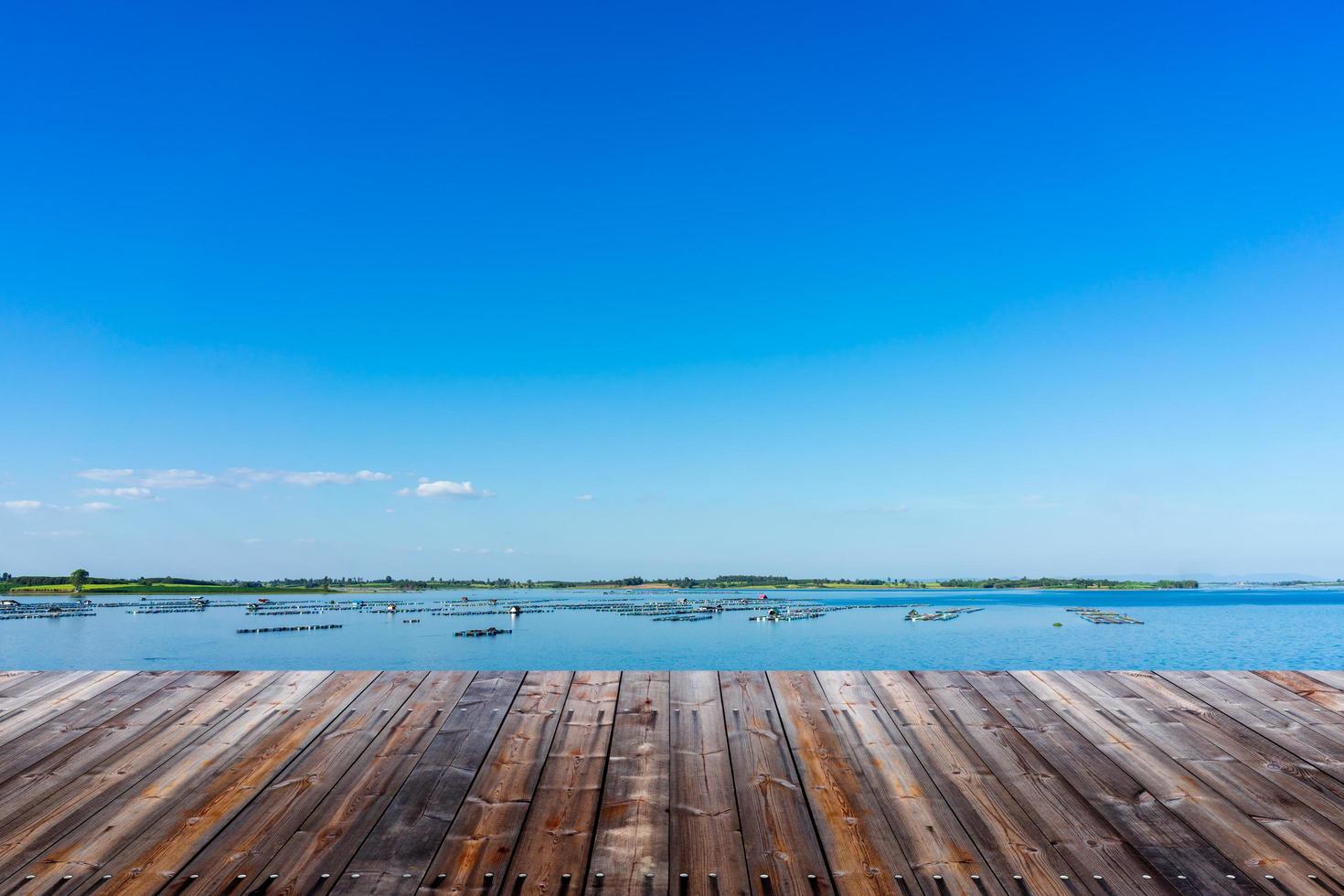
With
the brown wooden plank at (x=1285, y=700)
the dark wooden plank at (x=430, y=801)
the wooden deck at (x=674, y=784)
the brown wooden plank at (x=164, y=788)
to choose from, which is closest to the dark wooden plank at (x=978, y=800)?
the wooden deck at (x=674, y=784)

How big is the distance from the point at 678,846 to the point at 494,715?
4.00 ft

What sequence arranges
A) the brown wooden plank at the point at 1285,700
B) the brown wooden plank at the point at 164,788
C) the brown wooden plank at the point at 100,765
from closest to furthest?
the brown wooden plank at the point at 164,788 < the brown wooden plank at the point at 100,765 < the brown wooden plank at the point at 1285,700

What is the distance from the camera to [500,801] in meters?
2.52

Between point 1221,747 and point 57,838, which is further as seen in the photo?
point 1221,747

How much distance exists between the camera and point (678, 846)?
223 cm

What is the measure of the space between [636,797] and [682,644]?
5210 centimetres

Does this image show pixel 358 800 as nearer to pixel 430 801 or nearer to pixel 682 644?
pixel 430 801

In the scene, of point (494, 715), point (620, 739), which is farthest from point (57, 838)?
point (620, 739)

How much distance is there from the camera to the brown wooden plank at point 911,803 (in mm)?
2109

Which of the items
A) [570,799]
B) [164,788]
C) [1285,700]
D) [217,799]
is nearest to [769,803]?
[570,799]

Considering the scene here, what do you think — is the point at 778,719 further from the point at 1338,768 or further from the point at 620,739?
the point at 1338,768

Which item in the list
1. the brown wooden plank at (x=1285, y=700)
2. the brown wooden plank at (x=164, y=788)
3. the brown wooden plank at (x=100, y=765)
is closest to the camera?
the brown wooden plank at (x=164, y=788)

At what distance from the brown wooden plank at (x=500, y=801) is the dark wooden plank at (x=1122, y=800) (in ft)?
6.22

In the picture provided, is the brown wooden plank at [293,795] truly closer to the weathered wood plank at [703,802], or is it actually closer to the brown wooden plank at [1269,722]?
the weathered wood plank at [703,802]
